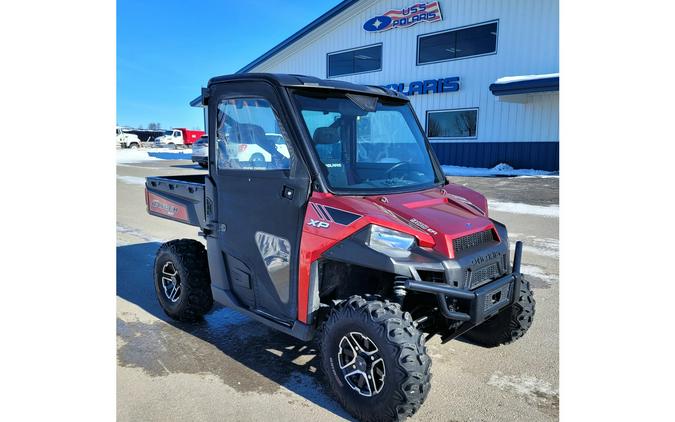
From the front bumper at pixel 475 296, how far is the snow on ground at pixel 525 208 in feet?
23.9

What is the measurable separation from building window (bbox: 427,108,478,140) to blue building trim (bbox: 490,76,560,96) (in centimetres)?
243

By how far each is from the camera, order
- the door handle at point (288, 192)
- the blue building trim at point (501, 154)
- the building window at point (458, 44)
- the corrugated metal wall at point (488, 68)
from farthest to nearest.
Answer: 1. the building window at point (458, 44)
2. the blue building trim at point (501, 154)
3. the corrugated metal wall at point (488, 68)
4. the door handle at point (288, 192)

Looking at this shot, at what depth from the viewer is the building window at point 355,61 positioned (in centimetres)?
2217

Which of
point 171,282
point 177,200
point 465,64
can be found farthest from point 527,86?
point 171,282

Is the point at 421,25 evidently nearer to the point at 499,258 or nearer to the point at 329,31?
the point at 329,31

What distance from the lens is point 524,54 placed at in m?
17.8

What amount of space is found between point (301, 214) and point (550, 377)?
2.11 meters

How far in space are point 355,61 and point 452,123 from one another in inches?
237

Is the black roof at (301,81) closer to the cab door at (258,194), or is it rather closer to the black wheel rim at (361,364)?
the cab door at (258,194)

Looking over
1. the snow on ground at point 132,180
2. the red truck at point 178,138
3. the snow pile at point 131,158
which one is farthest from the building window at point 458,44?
the red truck at point 178,138

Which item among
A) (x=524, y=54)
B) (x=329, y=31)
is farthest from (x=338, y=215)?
(x=329, y=31)

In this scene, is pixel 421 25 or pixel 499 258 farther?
pixel 421 25

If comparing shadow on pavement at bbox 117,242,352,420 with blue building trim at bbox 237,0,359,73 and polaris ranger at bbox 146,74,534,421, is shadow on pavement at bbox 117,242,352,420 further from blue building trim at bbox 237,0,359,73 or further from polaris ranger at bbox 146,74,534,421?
blue building trim at bbox 237,0,359,73

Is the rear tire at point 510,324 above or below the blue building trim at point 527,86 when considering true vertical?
below
